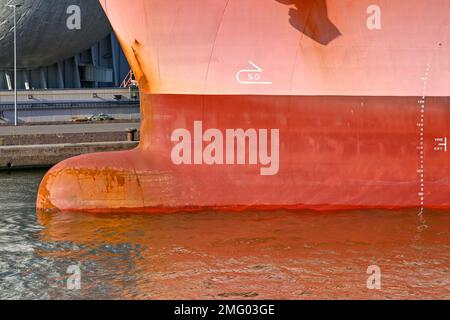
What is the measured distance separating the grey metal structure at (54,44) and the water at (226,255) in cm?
3049

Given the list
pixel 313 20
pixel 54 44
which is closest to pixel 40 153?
pixel 313 20

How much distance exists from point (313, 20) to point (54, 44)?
1363 inches

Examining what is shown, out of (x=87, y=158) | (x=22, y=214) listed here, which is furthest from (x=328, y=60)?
(x=22, y=214)

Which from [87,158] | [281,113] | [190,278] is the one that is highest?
[281,113]

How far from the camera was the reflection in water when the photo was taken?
12.4 metres

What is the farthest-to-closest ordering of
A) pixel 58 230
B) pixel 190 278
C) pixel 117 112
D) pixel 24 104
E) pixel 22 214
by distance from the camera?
pixel 117 112
pixel 24 104
pixel 22 214
pixel 58 230
pixel 190 278

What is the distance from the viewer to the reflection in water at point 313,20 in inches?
488

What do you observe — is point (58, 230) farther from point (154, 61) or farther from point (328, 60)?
point (328, 60)

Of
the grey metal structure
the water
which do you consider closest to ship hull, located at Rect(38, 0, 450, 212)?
the water

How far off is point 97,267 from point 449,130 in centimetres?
674

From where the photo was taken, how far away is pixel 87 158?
12.9 meters

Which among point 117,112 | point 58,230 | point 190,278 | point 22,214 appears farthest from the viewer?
point 117,112

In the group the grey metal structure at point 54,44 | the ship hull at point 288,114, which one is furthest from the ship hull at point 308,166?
the grey metal structure at point 54,44

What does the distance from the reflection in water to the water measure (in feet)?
10.5
